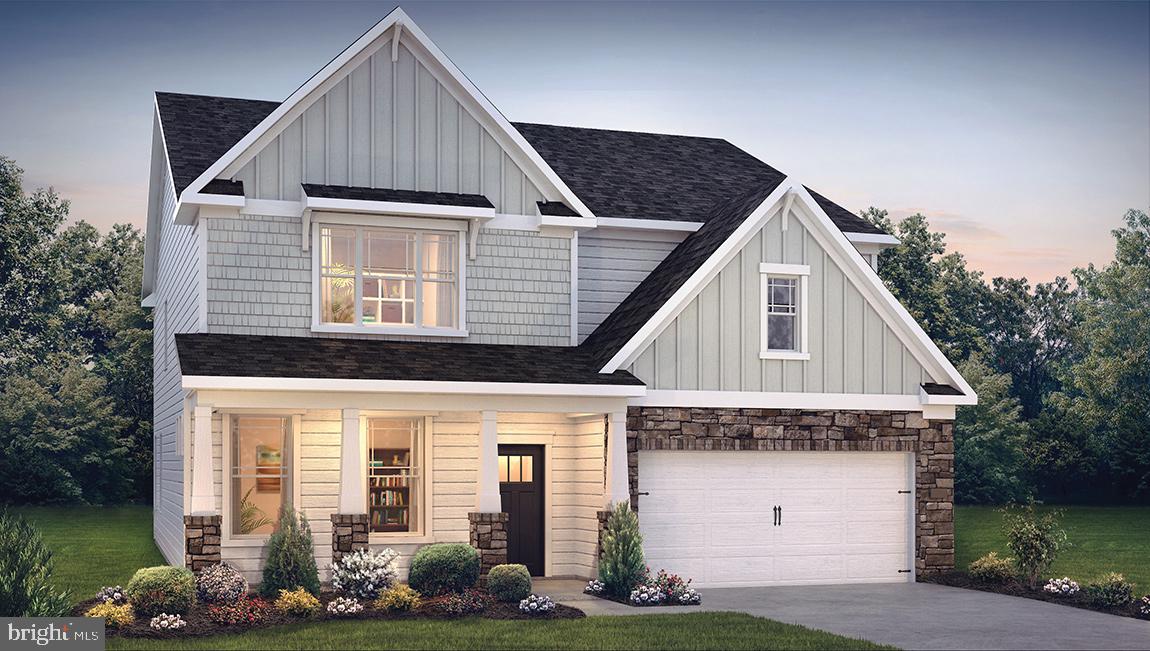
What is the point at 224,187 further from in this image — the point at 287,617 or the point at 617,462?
the point at 617,462

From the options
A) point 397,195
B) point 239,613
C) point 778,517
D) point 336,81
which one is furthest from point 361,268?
point 778,517

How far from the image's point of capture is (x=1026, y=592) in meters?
20.5

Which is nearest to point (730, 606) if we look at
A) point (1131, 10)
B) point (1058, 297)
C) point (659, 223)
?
point (659, 223)

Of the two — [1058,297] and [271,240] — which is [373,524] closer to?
[271,240]

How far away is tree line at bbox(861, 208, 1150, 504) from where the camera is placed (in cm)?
4431

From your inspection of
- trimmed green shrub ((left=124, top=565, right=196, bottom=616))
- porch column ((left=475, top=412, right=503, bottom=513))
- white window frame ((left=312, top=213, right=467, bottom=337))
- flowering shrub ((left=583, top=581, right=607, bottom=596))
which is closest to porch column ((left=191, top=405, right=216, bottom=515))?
trimmed green shrub ((left=124, top=565, right=196, bottom=616))

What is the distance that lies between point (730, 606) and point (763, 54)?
16.8m

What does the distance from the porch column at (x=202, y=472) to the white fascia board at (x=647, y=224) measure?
26.6ft

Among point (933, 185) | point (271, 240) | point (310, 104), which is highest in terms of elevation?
point (933, 185)

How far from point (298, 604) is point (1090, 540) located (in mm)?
23231

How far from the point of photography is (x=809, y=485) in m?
22.2

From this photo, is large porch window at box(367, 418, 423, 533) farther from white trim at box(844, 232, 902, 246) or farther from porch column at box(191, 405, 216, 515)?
white trim at box(844, 232, 902, 246)

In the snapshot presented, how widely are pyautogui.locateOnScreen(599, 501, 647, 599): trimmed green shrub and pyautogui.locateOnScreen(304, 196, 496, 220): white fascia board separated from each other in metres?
5.28

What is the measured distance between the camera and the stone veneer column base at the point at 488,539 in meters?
19.5
